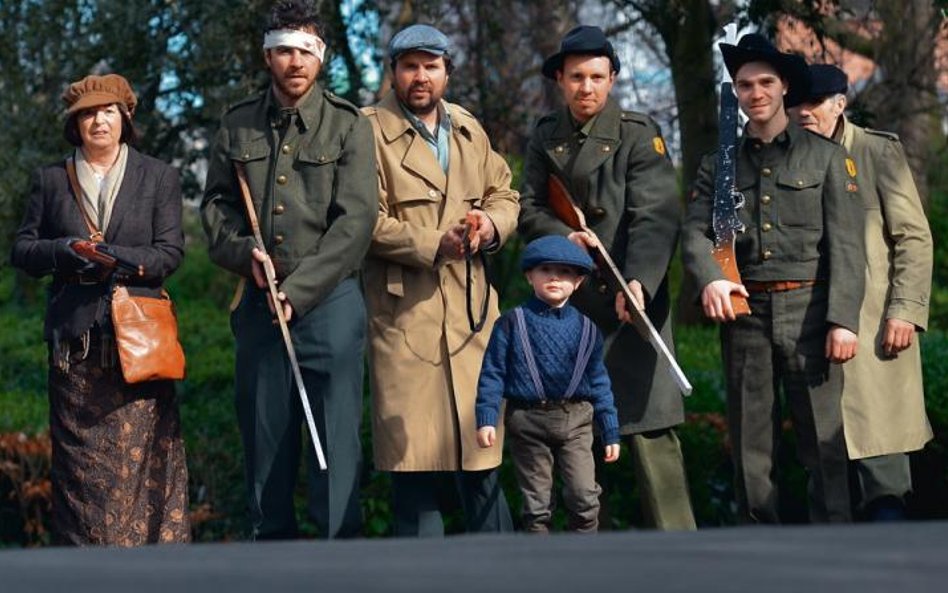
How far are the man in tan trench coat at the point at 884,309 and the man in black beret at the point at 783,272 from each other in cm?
18

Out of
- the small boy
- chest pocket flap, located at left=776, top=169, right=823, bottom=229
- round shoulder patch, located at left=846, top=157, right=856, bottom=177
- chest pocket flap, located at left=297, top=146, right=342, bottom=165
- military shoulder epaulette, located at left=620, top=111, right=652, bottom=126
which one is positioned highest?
military shoulder epaulette, located at left=620, top=111, right=652, bottom=126

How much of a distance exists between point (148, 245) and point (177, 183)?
1.00 feet

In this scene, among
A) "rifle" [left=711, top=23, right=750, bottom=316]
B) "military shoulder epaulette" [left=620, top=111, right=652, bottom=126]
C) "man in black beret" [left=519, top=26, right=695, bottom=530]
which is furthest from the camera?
"military shoulder epaulette" [left=620, top=111, right=652, bottom=126]

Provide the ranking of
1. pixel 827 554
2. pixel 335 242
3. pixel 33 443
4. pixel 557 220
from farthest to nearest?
pixel 33 443 → pixel 557 220 → pixel 335 242 → pixel 827 554

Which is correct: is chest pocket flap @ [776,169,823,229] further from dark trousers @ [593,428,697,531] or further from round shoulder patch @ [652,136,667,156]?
dark trousers @ [593,428,697,531]

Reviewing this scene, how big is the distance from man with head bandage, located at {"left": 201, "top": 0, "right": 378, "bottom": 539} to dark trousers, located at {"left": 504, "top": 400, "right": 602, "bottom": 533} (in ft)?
1.87

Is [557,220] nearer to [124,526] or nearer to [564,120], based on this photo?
[564,120]

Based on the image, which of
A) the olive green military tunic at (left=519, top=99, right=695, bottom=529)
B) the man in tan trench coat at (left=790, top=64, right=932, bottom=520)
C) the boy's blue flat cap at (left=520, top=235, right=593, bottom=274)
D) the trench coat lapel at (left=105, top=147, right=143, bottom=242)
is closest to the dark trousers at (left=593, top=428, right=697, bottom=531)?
the olive green military tunic at (left=519, top=99, right=695, bottom=529)

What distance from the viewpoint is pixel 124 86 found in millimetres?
6652

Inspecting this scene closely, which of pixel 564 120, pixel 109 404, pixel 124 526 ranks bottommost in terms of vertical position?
pixel 124 526

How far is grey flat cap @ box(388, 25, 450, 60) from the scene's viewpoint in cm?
633

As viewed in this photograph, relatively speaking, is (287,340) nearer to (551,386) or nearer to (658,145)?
(551,386)

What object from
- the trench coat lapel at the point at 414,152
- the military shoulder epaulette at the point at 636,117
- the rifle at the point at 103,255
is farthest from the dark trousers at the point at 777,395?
the rifle at the point at 103,255

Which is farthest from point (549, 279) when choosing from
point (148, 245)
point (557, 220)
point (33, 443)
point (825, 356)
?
point (33, 443)
